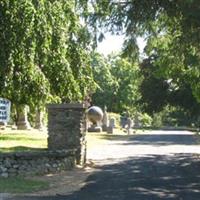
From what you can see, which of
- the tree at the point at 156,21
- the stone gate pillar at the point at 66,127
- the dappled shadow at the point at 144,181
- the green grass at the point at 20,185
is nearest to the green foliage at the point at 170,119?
the tree at the point at 156,21

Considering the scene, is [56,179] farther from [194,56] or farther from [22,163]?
[194,56]

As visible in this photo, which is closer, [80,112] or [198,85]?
[80,112]

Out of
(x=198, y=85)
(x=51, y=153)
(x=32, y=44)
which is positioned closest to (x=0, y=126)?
(x=198, y=85)

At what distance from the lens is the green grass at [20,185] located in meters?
13.1

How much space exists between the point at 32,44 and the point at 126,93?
68276 millimetres

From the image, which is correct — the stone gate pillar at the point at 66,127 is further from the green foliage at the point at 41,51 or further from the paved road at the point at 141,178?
the green foliage at the point at 41,51

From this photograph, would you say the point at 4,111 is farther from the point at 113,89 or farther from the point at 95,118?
the point at 113,89

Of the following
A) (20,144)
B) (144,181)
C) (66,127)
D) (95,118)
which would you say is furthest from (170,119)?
(144,181)

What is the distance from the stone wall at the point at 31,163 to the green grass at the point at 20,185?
0.51 metres

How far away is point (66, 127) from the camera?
1934 centimetres

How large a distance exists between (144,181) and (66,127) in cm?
502

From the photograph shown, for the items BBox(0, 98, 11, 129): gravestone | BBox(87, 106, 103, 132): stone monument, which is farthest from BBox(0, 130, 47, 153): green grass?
BBox(87, 106, 103, 132): stone monument

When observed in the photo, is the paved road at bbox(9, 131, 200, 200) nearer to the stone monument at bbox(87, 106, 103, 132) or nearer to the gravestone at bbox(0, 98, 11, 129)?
the gravestone at bbox(0, 98, 11, 129)

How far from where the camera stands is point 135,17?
56.9 feet
